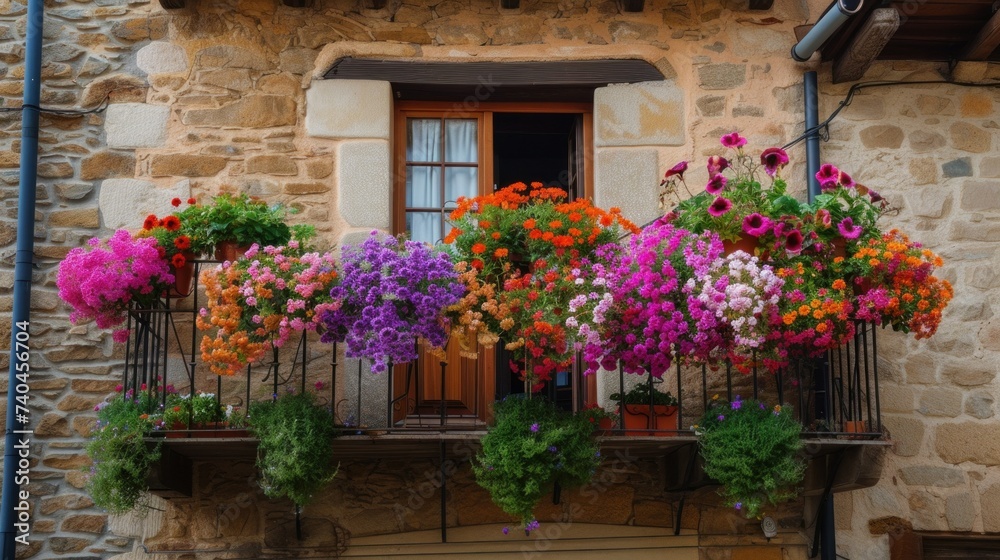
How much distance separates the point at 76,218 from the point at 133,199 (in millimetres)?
316

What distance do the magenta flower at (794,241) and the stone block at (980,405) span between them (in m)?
1.48

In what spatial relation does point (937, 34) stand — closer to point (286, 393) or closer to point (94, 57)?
point (286, 393)

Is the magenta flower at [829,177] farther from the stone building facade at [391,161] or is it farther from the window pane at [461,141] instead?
the window pane at [461,141]

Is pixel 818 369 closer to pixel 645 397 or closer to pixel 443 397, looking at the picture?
pixel 645 397

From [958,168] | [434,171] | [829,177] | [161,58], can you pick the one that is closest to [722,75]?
[829,177]

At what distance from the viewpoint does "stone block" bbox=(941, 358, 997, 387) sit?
6.55 m

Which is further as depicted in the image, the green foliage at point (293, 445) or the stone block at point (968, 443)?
the stone block at point (968, 443)

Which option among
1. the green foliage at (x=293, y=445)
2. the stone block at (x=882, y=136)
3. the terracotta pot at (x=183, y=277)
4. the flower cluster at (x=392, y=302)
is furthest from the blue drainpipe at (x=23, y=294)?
the stone block at (x=882, y=136)

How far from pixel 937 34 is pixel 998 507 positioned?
2587 millimetres

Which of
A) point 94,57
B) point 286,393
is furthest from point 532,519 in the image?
point 94,57

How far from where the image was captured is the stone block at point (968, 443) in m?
6.45

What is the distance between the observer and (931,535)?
6.39m

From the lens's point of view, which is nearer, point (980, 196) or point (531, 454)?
point (531, 454)

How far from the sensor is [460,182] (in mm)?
7066
